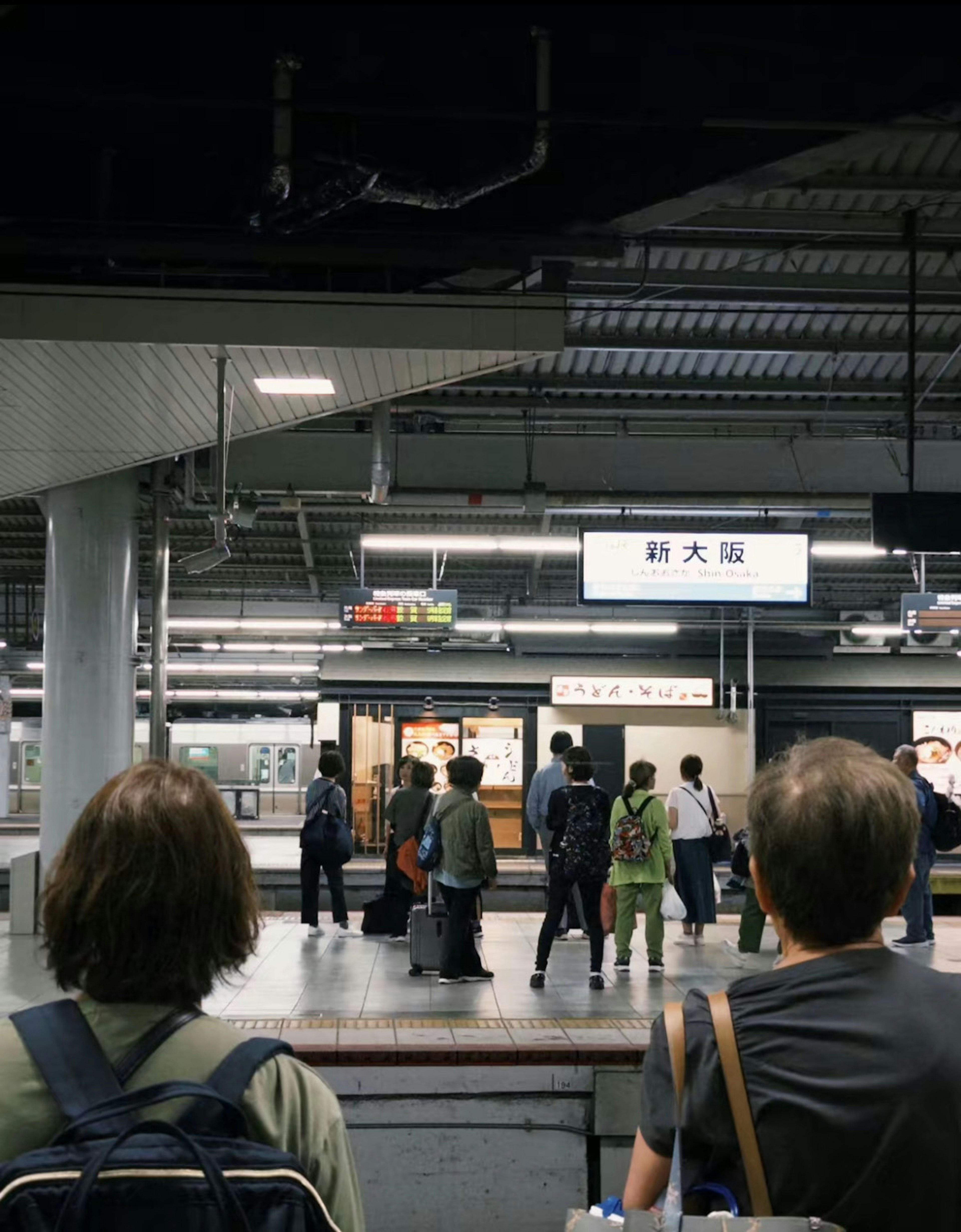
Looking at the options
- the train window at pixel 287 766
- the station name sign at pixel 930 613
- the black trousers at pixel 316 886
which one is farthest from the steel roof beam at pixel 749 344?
the train window at pixel 287 766

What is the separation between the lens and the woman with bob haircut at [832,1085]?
68.4 inches

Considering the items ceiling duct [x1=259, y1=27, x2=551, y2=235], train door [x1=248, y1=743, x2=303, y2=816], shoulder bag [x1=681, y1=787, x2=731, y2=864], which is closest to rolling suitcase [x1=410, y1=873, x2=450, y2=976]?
shoulder bag [x1=681, y1=787, x2=731, y2=864]

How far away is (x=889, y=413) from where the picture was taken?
1191 cm

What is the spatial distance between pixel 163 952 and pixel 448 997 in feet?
24.3

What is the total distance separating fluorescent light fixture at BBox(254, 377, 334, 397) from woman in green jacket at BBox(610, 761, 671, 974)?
3.73 meters

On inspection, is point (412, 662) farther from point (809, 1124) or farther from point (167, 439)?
point (809, 1124)

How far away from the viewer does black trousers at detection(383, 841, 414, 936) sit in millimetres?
11414

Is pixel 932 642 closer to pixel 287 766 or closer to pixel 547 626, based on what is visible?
pixel 547 626

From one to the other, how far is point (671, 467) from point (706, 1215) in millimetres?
12033

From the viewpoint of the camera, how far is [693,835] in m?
10.8

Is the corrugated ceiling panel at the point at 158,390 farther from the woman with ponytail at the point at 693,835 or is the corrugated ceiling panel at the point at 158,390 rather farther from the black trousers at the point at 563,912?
the woman with ponytail at the point at 693,835

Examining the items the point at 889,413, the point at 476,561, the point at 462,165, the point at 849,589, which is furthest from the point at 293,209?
the point at 849,589

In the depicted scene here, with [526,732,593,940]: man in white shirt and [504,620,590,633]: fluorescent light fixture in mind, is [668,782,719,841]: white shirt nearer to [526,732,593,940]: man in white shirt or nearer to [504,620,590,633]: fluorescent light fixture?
[526,732,593,940]: man in white shirt

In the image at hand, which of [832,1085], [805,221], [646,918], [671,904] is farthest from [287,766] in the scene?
[832,1085]
